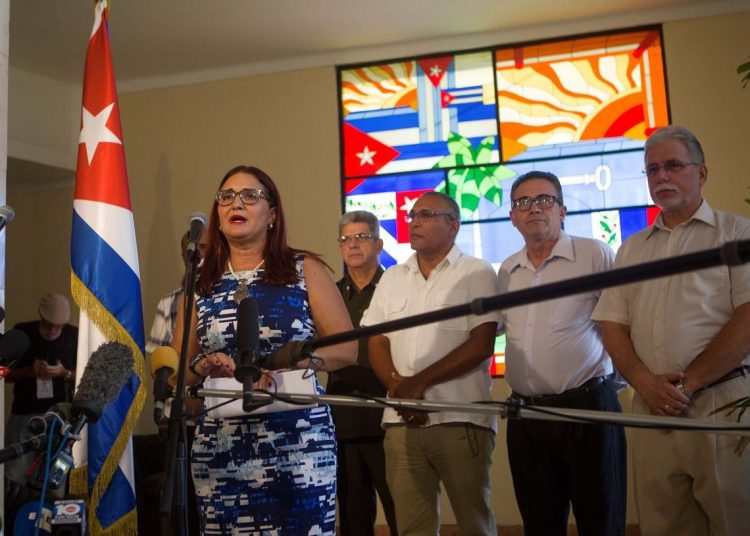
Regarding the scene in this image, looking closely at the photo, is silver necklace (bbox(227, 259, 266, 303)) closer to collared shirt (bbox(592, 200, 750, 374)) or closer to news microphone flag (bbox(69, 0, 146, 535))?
collared shirt (bbox(592, 200, 750, 374))

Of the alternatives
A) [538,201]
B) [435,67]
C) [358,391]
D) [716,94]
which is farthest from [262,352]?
[716,94]

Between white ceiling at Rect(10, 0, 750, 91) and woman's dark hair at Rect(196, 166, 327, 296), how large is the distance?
3.43 meters

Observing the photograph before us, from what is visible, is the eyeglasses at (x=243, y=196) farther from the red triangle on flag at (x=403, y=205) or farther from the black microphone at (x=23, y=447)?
the red triangle on flag at (x=403, y=205)

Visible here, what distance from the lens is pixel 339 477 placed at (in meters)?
3.85

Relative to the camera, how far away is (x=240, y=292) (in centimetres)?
224

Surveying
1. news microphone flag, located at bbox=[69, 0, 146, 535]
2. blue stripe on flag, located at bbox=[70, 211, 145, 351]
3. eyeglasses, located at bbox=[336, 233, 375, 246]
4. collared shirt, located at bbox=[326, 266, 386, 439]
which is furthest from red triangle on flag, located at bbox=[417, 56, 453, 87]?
blue stripe on flag, located at bbox=[70, 211, 145, 351]

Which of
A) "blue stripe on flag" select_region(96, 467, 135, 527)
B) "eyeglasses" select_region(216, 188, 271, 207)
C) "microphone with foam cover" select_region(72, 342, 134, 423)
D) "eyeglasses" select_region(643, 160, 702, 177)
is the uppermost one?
"eyeglasses" select_region(643, 160, 702, 177)

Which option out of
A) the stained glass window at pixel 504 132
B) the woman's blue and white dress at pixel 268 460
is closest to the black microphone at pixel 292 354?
the woman's blue and white dress at pixel 268 460

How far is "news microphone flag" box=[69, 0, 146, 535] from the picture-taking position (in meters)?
3.64

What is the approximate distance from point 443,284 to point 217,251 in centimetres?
125

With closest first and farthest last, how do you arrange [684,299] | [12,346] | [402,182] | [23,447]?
[23,447] < [12,346] < [684,299] < [402,182]

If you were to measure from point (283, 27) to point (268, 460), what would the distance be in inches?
170

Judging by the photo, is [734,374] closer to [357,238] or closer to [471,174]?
[357,238]

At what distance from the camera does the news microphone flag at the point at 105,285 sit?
364 cm
